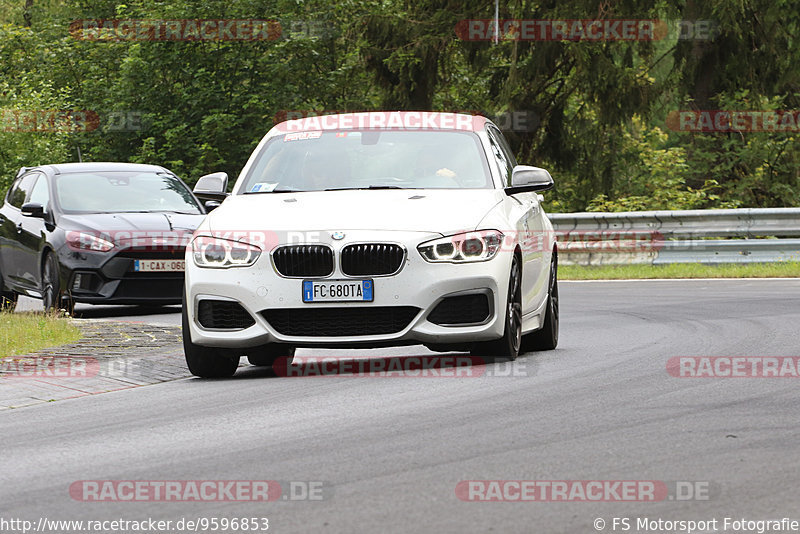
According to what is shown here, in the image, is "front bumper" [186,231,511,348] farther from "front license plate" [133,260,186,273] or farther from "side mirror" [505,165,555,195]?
"front license plate" [133,260,186,273]

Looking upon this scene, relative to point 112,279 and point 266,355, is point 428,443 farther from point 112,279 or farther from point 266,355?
point 112,279

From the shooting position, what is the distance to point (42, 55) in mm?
40125

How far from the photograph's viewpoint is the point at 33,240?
54.4 ft

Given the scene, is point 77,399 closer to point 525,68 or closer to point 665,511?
point 665,511

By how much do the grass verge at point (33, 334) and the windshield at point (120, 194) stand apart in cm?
259

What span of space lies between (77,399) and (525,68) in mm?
23831

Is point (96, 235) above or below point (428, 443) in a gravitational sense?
below

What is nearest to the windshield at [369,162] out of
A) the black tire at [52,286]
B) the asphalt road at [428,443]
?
the asphalt road at [428,443]

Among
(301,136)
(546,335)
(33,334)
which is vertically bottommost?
(33,334)

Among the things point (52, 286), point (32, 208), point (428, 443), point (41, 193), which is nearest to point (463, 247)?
point (428, 443)

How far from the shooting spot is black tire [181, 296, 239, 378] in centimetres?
934

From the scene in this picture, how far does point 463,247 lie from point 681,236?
13.2 meters

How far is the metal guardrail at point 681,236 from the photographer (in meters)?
20.9

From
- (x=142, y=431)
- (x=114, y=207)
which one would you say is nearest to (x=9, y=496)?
(x=142, y=431)
